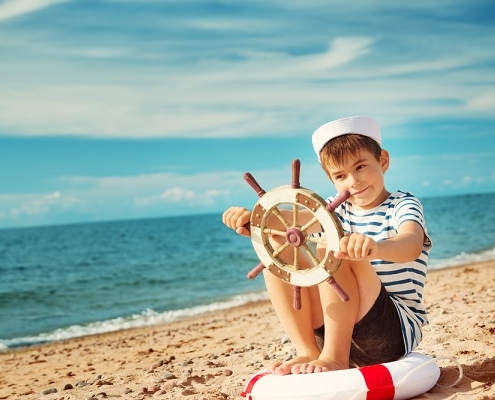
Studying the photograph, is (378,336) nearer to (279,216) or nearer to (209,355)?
(279,216)

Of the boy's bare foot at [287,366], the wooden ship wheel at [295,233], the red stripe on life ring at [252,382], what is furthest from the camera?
the red stripe on life ring at [252,382]

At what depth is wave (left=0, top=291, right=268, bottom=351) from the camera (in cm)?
898

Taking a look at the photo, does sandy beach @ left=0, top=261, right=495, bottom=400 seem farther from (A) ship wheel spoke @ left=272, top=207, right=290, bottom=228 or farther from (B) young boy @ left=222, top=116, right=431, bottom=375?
(A) ship wheel spoke @ left=272, top=207, right=290, bottom=228

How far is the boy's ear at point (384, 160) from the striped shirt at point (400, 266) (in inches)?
5.5

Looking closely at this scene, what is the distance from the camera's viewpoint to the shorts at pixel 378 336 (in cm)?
294

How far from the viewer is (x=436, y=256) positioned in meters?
15.3

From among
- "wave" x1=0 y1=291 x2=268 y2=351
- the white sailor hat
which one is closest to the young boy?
the white sailor hat

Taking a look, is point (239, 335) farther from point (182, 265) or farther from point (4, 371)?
point (182, 265)

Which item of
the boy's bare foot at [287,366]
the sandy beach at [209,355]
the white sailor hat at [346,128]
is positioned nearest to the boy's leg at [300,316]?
the boy's bare foot at [287,366]

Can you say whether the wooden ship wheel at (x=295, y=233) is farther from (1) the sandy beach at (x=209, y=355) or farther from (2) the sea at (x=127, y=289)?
(2) the sea at (x=127, y=289)

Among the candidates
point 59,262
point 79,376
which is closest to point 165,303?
point 79,376

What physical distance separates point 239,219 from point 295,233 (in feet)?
1.10

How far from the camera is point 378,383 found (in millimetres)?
2916

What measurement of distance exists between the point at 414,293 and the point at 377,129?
801 millimetres
